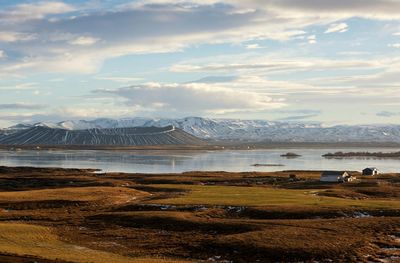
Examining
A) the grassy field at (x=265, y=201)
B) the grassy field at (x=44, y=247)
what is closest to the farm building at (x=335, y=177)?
the grassy field at (x=265, y=201)

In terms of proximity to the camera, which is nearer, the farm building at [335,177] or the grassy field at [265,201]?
the grassy field at [265,201]

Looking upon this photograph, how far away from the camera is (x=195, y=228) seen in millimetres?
46438

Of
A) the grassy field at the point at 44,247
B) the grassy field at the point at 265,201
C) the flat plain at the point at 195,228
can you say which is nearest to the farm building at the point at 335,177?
the flat plain at the point at 195,228

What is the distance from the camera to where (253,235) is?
41.5 metres

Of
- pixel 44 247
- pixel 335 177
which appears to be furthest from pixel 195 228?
pixel 335 177

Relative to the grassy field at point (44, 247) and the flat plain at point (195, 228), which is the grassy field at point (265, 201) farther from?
the grassy field at point (44, 247)

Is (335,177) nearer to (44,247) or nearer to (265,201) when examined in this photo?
(265,201)

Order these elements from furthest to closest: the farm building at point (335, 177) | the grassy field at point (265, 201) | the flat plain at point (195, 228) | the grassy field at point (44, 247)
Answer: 1. the farm building at point (335, 177)
2. the grassy field at point (265, 201)
3. the flat plain at point (195, 228)
4. the grassy field at point (44, 247)

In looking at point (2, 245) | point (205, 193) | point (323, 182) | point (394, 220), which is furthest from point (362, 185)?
point (2, 245)

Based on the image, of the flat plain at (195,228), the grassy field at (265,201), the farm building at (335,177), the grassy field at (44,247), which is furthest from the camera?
the farm building at (335,177)

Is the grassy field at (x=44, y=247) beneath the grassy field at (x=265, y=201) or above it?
beneath

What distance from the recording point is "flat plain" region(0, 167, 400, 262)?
3703 cm

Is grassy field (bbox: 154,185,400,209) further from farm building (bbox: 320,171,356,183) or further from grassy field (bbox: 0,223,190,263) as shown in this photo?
farm building (bbox: 320,171,356,183)

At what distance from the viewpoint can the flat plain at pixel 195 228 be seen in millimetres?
37031
